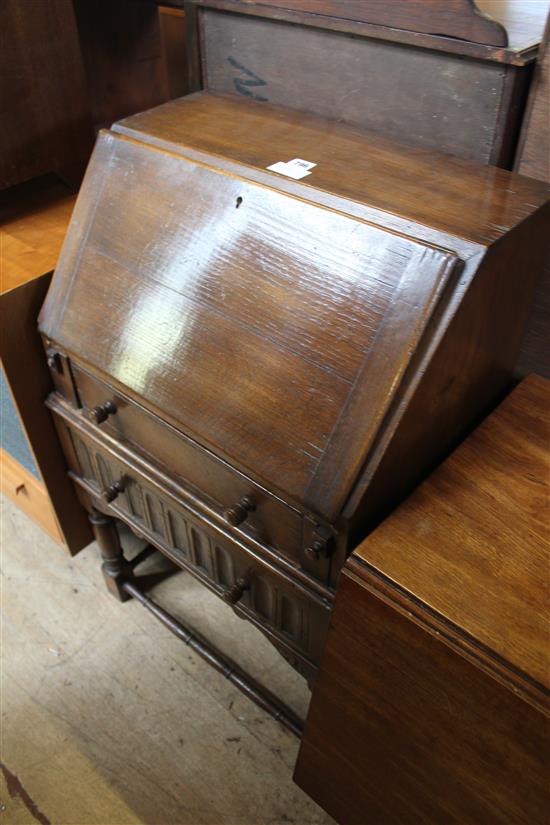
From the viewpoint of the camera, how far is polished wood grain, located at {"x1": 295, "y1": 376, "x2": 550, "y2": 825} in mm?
734

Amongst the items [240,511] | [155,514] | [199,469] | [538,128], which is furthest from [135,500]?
[538,128]

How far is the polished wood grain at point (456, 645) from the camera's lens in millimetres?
734

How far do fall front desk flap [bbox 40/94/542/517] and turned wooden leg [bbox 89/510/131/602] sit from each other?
1.85 feet

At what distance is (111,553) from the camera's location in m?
1.62

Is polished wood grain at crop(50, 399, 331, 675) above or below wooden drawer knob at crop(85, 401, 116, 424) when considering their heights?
below

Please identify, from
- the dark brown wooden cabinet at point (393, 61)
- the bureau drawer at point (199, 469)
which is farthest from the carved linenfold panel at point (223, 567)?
the dark brown wooden cabinet at point (393, 61)

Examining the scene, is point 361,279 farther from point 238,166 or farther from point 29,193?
point 29,193

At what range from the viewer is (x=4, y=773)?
1.42 meters

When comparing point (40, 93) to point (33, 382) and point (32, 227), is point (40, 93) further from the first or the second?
point (33, 382)

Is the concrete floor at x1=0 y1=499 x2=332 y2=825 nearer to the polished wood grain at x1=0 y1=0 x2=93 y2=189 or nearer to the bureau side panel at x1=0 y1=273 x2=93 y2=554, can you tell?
the bureau side panel at x1=0 y1=273 x2=93 y2=554

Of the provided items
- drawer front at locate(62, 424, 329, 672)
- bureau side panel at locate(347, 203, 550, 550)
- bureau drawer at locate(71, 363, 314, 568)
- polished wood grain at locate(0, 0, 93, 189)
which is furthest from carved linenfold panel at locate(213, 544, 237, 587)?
polished wood grain at locate(0, 0, 93, 189)

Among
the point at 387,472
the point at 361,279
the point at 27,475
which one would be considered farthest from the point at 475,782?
the point at 27,475

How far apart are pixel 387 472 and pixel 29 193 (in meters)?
1.15

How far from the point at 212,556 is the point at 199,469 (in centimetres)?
23
